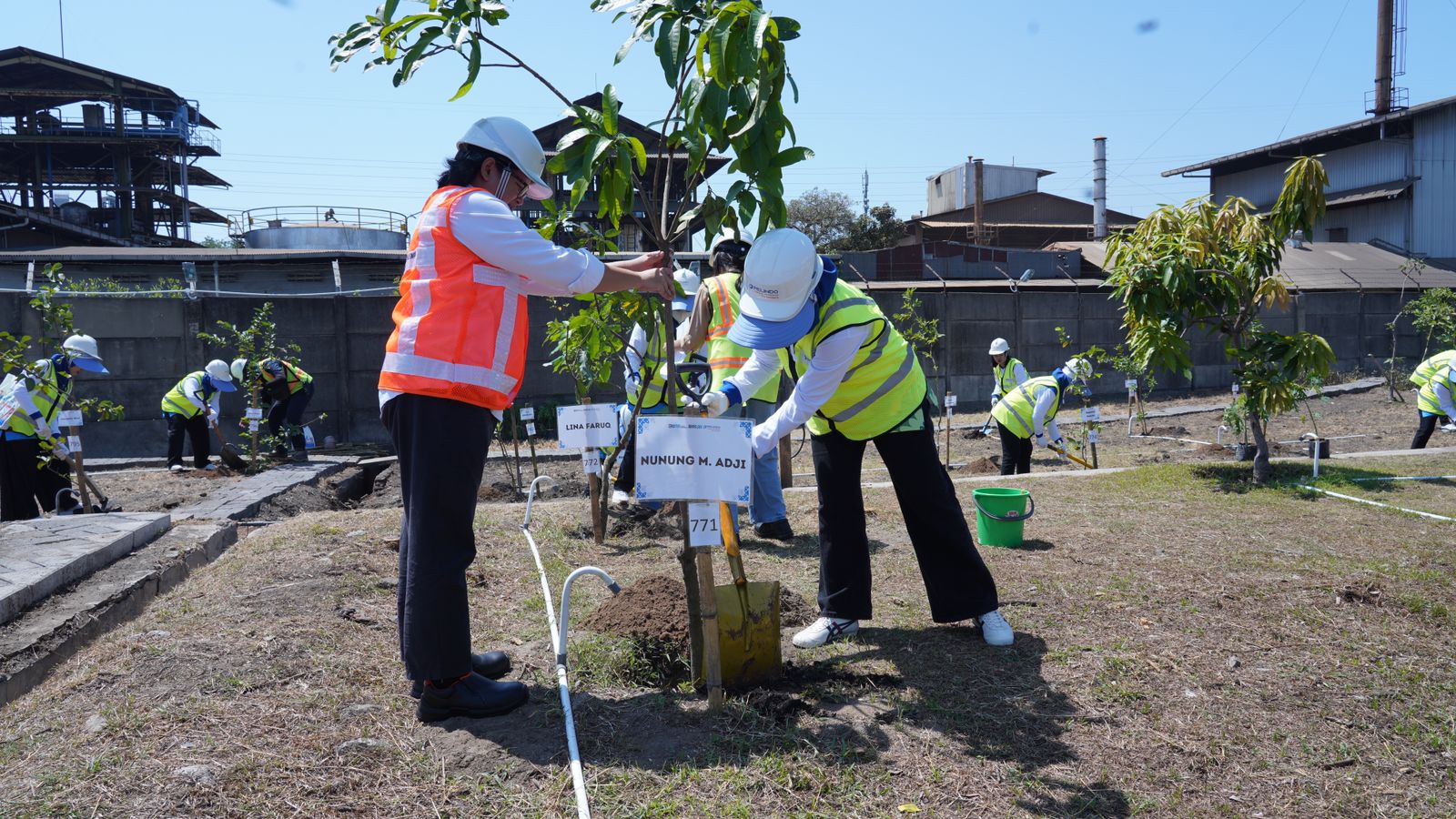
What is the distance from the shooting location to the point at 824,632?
12.1 ft

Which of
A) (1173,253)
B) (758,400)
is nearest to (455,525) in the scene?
(758,400)

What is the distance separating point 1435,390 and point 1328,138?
912 inches

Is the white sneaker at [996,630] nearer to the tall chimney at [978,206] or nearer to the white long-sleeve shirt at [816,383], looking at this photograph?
the white long-sleeve shirt at [816,383]

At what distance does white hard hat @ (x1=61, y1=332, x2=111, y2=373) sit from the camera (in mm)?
8281

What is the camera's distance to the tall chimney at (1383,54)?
29.3m

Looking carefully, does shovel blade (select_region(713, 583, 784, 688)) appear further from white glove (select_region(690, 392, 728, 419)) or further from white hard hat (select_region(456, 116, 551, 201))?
white hard hat (select_region(456, 116, 551, 201))

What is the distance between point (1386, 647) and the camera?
353 centimetres

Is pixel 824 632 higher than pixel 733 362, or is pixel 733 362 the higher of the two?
pixel 733 362

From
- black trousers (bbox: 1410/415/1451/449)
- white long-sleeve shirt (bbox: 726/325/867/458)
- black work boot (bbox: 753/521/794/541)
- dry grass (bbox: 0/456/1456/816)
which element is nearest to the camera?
dry grass (bbox: 0/456/1456/816)

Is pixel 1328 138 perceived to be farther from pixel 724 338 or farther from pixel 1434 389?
pixel 724 338

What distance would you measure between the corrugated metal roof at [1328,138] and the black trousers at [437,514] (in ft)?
105

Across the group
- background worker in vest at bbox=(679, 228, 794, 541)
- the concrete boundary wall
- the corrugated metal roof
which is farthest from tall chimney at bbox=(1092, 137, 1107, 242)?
background worker in vest at bbox=(679, 228, 794, 541)

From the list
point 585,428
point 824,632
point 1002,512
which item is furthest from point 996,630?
point 585,428

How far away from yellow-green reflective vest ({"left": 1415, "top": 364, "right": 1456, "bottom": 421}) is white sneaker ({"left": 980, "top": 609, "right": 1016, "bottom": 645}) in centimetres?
882
